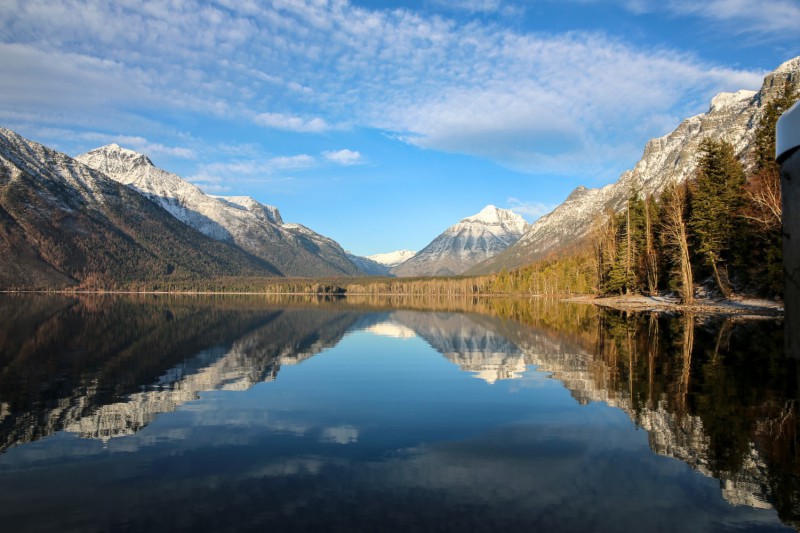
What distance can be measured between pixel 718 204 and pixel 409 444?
214 feet

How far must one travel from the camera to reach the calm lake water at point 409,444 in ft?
33.1

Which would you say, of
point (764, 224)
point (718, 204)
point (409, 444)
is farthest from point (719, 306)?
point (409, 444)

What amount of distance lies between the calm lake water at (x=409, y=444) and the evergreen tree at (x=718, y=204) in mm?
36579

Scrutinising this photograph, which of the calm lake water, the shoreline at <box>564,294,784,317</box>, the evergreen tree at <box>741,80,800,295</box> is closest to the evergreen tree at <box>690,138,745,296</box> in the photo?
the evergreen tree at <box>741,80,800,295</box>

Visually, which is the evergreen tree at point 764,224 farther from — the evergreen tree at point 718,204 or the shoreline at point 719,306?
the evergreen tree at point 718,204

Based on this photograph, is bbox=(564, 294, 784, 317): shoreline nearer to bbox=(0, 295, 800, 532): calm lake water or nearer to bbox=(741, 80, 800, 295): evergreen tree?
bbox=(741, 80, 800, 295): evergreen tree

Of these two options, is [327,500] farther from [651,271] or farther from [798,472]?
[651,271]

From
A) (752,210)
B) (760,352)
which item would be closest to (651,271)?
(752,210)

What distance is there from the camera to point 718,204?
64.8 meters

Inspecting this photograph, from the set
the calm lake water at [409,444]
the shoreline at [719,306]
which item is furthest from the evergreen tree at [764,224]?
the calm lake water at [409,444]

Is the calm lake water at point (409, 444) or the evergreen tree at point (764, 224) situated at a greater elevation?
the evergreen tree at point (764, 224)

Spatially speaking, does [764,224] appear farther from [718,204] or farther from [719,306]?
[718,204]

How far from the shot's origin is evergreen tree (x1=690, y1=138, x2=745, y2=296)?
6353 cm

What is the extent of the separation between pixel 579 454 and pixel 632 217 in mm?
98535
